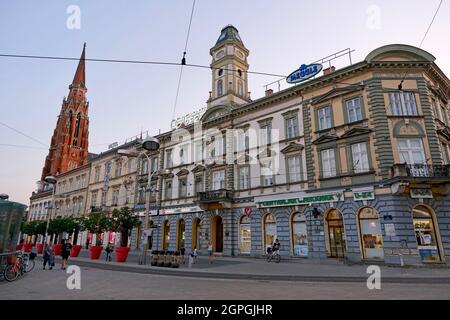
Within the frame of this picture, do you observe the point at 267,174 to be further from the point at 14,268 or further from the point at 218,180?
the point at 14,268

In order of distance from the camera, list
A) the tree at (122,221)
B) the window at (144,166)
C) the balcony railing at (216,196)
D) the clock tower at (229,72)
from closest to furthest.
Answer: the tree at (122,221) < the balcony railing at (216,196) < the clock tower at (229,72) < the window at (144,166)

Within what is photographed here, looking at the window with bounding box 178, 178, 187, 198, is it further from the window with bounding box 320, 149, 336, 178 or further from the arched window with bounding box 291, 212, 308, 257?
the window with bounding box 320, 149, 336, 178

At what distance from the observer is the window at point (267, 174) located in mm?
25406

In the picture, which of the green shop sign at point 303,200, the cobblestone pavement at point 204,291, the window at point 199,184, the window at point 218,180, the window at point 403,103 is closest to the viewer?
the cobblestone pavement at point 204,291

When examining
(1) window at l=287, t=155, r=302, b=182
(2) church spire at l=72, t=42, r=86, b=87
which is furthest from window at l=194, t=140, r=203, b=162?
(2) church spire at l=72, t=42, r=86, b=87

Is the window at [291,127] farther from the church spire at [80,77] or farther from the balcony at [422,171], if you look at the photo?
A: the church spire at [80,77]

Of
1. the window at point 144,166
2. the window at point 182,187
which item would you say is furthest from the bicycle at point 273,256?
the window at point 144,166

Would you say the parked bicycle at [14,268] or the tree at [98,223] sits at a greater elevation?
the tree at [98,223]

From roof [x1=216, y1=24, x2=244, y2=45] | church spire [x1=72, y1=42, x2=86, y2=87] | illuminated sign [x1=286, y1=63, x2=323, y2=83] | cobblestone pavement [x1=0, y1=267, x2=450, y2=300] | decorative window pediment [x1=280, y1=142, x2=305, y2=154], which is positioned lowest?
cobblestone pavement [x1=0, y1=267, x2=450, y2=300]

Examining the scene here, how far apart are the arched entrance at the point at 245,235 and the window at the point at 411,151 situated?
13471 millimetres

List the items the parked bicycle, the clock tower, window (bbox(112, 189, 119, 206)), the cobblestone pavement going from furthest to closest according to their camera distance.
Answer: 1. window (bbox(112, 189, 119, 206))
2. the clock tower
3. the parked bicycle
4. the cobblestone pavement

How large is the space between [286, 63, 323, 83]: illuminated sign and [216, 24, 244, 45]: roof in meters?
11.8

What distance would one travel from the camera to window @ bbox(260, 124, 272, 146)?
2652 cm
